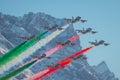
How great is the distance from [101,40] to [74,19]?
37.4 feet

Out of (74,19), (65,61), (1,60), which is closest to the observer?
(1,60)

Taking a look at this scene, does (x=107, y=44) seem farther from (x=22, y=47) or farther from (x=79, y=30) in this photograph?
(x=22, y=47)

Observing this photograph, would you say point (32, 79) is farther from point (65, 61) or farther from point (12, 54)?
point (65, 61)

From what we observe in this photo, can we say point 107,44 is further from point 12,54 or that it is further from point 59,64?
point 12,54

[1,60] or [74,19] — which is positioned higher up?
[74,19]

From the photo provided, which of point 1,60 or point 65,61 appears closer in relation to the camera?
point 1,60

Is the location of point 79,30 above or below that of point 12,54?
above

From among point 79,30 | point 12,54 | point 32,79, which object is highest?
point 79,30

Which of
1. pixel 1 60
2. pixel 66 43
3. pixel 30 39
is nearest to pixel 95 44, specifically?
pixel 66 43

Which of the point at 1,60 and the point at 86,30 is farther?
the point at 86,30

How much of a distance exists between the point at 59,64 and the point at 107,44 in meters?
17.0

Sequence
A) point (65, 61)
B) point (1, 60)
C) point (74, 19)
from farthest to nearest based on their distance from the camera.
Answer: point (65, 61) → point (74, 19) → point (1, 60)

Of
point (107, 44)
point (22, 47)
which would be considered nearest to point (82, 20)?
point (107, 44)

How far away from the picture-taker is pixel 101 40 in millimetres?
118438
